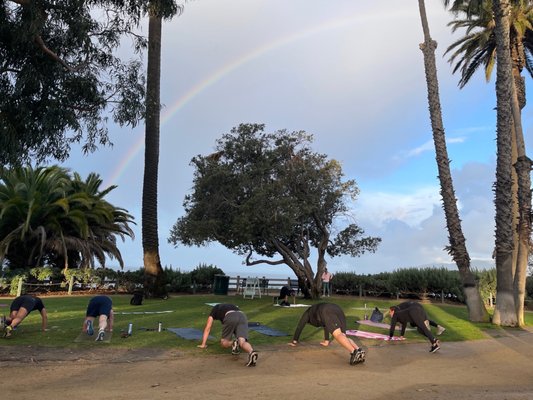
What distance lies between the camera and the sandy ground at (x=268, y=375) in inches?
241

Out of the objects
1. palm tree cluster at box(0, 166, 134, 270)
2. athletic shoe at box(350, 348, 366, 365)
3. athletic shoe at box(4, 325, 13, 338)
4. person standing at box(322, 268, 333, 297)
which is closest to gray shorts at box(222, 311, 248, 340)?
athletic shoe at box(350, 348, 366, 365)

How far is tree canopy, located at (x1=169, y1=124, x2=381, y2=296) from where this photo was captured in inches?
859

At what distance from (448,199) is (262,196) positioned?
8289 millimetres

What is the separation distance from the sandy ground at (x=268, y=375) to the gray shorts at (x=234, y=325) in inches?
17.6

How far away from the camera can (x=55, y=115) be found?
9.83m

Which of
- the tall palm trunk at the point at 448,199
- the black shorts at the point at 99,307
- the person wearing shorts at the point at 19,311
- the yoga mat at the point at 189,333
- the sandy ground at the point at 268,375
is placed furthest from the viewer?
the tall palm trunk at the point at 448,199

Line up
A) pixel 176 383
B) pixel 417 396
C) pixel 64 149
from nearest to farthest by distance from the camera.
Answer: pixel 417 396 < pixel 176 383 < pixel 64 149

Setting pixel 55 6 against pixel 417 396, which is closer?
pixel 417 396

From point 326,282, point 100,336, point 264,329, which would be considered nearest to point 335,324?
point 264,329

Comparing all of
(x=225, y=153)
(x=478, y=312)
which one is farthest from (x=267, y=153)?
(x=478, y=312)

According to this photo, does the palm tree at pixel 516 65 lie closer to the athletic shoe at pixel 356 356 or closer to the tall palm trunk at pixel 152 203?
the athletic shoe at pixel 356 356

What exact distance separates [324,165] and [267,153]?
3.18m

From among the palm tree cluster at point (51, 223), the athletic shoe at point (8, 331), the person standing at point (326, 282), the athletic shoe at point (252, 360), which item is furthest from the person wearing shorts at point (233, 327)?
the palm tree cluster at point (51, 223)

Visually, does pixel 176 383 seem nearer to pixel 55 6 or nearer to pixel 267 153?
pixel 55 6
